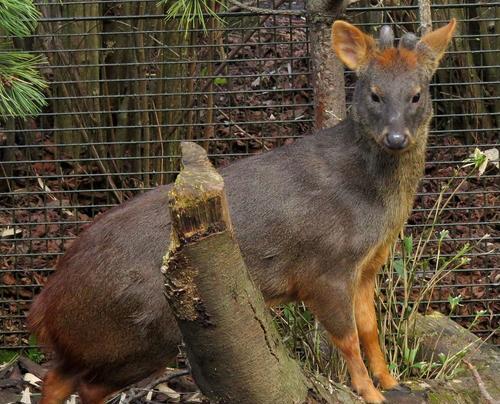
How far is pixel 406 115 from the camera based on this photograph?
6.36 meters

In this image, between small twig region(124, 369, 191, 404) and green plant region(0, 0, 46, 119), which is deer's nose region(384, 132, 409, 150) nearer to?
green plant region(0, 0, 46, 119)

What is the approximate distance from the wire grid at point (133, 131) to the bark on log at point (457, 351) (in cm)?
96

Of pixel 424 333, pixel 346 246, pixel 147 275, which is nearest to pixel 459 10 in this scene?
pixel 424 333

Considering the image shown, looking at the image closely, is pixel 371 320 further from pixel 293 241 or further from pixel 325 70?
pixel 325 70

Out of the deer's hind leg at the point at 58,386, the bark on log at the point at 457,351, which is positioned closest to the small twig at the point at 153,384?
the deer's hind leg at the point at 58,386

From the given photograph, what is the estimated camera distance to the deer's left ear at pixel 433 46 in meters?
6.63

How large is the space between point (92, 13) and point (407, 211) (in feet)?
13.2

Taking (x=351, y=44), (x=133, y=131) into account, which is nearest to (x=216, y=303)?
(x=351, y=44)

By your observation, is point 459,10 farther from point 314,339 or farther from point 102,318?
point 102,318

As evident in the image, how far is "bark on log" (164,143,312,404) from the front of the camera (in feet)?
14.8

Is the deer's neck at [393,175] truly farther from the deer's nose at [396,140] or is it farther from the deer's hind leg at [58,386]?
the deer's hind leg at [58,386]

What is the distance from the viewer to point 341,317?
6562 millimetres

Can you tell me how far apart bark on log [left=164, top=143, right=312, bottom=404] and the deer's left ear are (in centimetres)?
219

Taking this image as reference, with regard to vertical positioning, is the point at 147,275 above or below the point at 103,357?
above
